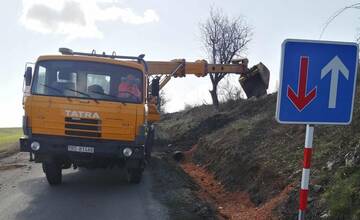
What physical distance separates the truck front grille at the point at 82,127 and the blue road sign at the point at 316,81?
6.11 metres

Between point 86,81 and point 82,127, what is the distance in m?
1.04

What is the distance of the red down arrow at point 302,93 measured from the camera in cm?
515

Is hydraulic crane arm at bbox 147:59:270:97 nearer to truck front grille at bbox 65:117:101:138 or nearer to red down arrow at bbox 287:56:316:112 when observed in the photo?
truck front grille at bbox 65:117:101:138

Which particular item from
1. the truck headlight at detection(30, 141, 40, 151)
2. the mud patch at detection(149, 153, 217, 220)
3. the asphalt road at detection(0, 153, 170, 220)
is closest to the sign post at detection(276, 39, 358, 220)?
the mud patch at detection(149, 153, 217, 220)

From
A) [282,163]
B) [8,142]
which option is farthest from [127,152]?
[8,142]

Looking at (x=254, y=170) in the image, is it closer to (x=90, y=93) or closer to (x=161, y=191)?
(x=161, y=191)

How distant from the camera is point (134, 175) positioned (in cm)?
1174

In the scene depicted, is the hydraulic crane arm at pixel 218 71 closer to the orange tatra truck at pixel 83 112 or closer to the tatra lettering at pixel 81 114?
the orange tatra truck at pixel 83 112

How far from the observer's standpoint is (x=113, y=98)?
35.6ft

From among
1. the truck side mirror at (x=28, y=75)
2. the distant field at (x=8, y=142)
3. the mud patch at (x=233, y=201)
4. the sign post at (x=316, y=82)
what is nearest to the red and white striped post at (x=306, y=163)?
the sign post at (x=316, y=82)

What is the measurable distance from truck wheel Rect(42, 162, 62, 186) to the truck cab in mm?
37

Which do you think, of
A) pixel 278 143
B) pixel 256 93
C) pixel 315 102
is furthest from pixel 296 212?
pixel 256 93

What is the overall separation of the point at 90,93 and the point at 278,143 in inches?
198

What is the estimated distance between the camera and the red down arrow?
515cm
